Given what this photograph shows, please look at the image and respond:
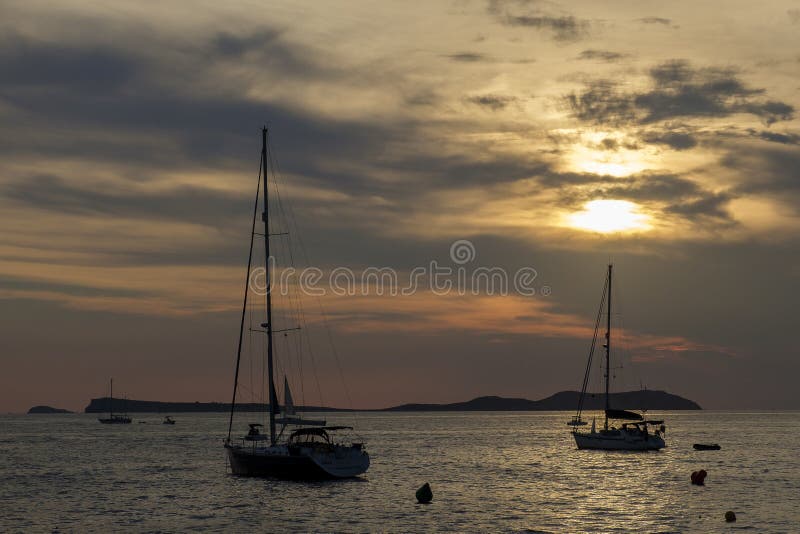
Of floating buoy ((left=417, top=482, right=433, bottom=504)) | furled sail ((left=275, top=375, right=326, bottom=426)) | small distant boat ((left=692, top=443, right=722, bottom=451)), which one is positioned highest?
furled sail ((left=275, top=375, right=326, bottom=426))

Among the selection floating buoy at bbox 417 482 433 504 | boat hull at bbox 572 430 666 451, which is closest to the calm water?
floating buoy at bbox 417 482 433 504

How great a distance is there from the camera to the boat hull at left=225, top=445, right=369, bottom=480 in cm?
6825

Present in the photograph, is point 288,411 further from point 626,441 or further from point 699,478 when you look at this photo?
point 626,441

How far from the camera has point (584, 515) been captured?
59.1 metres

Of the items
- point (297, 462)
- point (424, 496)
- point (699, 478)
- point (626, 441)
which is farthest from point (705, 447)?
point (297, 462)

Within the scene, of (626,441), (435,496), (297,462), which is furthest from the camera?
(626,441)

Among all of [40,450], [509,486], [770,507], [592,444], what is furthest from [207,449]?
[770,507]

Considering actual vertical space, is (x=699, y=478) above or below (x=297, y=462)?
below

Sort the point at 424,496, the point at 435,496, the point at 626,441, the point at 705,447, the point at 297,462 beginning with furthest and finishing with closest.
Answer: the point at 705,447 < the point at 626,441 < the point at 435,496 < the point at 297,462 < the point at 424,496

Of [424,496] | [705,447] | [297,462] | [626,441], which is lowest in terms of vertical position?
[705,447]

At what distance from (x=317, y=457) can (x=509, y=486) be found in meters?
18.7

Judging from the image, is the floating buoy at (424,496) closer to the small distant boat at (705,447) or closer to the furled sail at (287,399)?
the furled sail at (287,399)

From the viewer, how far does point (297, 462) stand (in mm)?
68062

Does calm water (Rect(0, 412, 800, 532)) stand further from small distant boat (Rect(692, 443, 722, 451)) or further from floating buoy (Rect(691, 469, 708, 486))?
small distant boat (Rect(692, 443, 722, 451))
